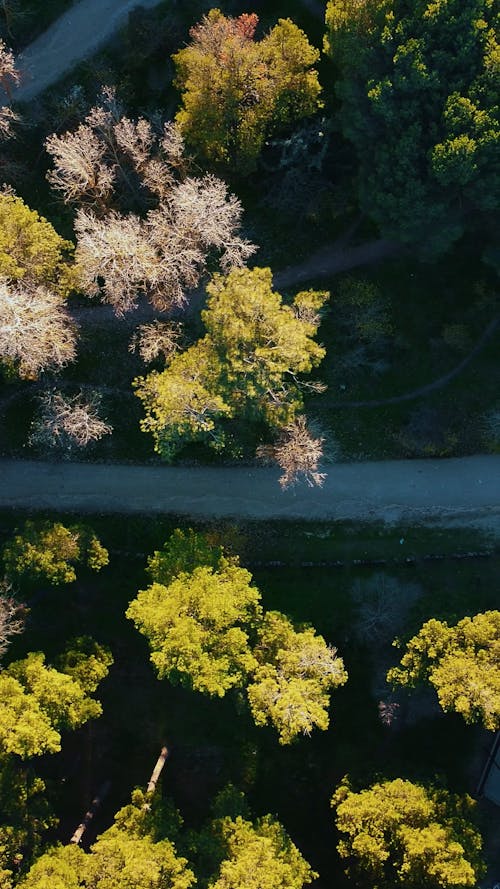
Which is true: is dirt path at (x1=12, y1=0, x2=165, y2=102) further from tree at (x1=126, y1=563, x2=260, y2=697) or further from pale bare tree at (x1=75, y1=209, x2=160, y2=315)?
tree at (x1=126, y1=563, x2=260, y2=697)

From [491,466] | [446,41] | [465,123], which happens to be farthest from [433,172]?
[491,466]

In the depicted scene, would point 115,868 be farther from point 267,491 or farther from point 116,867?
point 267,491

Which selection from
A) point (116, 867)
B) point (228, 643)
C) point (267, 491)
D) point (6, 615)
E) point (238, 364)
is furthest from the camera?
point (267, 491)

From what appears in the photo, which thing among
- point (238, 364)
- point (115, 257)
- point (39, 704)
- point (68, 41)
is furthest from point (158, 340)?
point (39, 704)

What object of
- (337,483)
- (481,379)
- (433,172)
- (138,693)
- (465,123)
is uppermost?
(465,123)

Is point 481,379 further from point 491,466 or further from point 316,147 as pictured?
Answer: point 316,147

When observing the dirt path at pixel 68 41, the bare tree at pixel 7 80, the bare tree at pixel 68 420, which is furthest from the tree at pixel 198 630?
the dirt path at pixel 68 41
